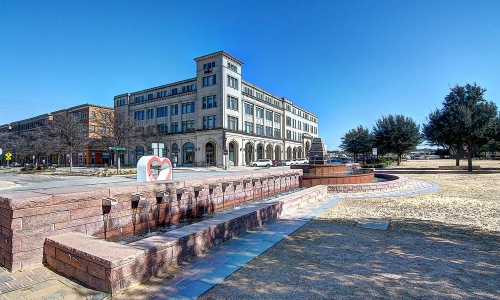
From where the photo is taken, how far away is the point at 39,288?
12.3 ft

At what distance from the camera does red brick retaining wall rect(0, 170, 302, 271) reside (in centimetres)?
442

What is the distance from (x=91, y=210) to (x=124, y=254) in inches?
108

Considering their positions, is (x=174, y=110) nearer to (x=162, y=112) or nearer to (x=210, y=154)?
(x=162, y=112)

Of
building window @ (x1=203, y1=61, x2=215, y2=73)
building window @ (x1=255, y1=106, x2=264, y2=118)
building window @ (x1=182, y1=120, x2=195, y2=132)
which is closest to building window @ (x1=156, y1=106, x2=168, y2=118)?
building window @ (x1=182, y1=120, x2=195, y2=132)

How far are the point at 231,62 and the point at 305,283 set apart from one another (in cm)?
4831

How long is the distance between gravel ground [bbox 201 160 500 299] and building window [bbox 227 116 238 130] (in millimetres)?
41427

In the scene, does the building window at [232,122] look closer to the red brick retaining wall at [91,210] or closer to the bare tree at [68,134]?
the bare tree at [68,134]

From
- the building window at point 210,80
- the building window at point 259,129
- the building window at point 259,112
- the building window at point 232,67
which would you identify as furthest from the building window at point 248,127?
the building window at point 210,80

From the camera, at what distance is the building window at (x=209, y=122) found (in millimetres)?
48150

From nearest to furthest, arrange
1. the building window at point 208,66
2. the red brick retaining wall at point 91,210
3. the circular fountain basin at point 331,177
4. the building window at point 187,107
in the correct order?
the red brick retaining wall at point 91,210 < the circular fountain basin at point 331,177 < the building window at point 208,66 < the building window at point 187,107

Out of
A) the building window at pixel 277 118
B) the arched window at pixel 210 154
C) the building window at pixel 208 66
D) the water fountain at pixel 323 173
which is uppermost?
the building window at pixel 208 66

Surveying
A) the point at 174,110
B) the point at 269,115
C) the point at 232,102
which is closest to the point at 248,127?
the point at 232,102

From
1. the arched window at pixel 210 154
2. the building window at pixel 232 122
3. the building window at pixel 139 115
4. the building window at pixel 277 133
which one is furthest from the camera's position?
the building window at pixel 277 133

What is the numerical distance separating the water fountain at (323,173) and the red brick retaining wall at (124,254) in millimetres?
10220
